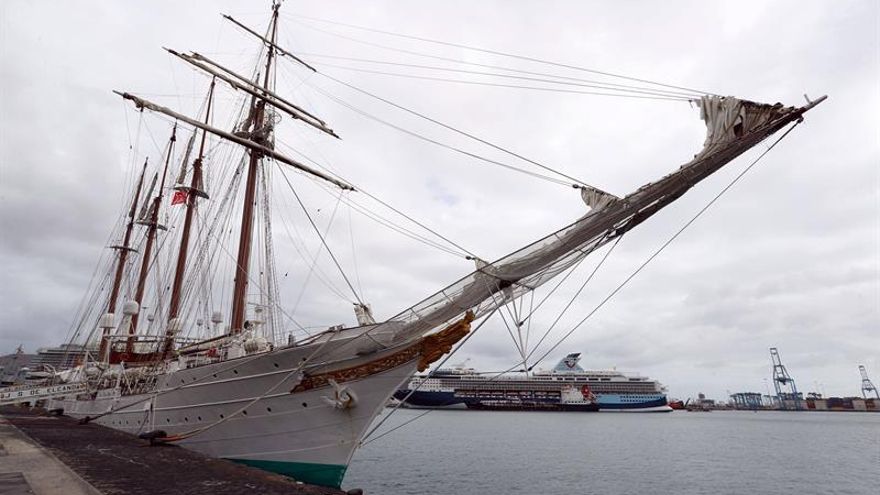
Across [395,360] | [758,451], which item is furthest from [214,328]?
[758,451]

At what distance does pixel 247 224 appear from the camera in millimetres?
17781

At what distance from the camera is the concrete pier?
269 inches

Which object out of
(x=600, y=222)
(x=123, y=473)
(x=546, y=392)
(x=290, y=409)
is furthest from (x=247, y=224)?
(x=546, y=392)

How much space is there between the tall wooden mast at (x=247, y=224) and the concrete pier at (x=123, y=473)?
5619 millimetres

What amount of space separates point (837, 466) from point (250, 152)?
3728 centimetres

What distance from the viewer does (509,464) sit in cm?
2531

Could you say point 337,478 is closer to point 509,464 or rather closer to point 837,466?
point 509,464

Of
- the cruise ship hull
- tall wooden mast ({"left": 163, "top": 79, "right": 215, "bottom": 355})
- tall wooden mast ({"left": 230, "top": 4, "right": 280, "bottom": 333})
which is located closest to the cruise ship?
the cruise ship hull

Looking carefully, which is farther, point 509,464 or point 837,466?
point 837,466

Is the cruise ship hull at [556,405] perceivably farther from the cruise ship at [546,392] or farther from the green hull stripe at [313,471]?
the green hull stripe at [313,471]

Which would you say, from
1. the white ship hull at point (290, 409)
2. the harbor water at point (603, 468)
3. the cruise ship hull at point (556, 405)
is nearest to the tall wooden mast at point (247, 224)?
the white ship hull at point (290, 409)

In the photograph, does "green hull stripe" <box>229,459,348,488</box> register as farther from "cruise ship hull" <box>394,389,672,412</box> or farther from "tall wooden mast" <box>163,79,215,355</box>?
"cruise ship hull" <box>394,389,672,412</box>

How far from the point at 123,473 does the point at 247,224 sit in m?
10.8

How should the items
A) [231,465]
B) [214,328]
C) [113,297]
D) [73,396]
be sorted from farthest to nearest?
[113,297], [73,396], [214,328], [231,465]
